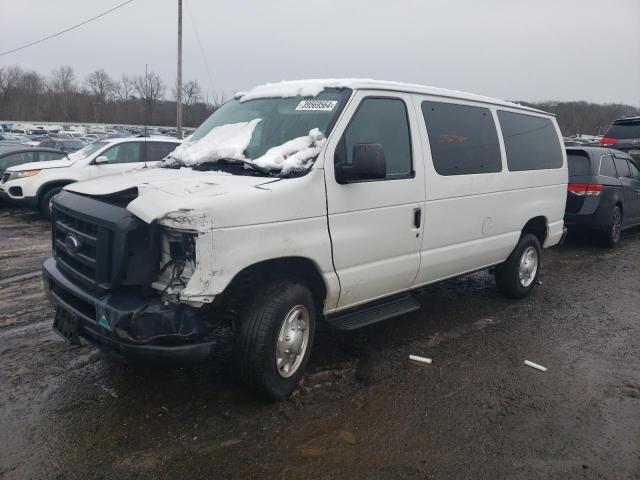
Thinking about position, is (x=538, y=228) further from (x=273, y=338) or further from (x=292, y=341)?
(x=273, y=338)

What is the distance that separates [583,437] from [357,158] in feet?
7.73

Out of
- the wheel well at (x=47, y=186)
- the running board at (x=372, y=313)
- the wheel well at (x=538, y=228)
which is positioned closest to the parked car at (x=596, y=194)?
the wheel well at (x=538, y=228)

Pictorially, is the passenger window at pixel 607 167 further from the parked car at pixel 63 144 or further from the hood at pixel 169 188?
the parked car at pixel 63 144

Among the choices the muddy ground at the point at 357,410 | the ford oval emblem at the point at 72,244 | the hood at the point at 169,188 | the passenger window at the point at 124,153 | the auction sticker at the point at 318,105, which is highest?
the auction sticker at the point at 318,105

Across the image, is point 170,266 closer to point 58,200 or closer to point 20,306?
point 58,200

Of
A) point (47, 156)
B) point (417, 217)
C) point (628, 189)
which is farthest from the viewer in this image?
point (47, 156)

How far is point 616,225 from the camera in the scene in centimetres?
956

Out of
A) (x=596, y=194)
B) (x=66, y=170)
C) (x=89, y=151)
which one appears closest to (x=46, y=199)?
(x=66, y=170)

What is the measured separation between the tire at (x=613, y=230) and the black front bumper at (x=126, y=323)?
27.9 feet

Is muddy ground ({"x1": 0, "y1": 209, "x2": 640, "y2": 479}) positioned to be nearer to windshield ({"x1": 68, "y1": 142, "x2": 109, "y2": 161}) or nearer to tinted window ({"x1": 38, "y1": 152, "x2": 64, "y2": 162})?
windshield ({"x1": 68, "y1": 142, "x2": 109, "y2": 161})

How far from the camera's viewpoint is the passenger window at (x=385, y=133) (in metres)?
3.86

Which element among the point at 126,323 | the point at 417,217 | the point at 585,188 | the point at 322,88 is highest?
the point at 322,88

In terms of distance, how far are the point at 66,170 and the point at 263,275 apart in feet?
28.0

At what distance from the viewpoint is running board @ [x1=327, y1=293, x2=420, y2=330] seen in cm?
395
